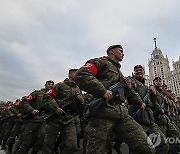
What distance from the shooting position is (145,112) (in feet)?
13.5

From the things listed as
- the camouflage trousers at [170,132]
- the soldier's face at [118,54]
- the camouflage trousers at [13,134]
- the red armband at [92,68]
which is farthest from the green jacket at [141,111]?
the camouflage trousers at [13,134]

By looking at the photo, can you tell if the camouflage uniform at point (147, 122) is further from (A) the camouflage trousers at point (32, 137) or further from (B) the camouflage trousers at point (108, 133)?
(A) the camouflage trousers at point (32, 137)

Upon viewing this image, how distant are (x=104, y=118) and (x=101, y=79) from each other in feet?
1.81

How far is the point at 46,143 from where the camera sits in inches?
155

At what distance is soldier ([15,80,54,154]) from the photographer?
15.2ft

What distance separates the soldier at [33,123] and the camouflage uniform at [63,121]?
2.72 feet

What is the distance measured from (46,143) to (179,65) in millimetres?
101423

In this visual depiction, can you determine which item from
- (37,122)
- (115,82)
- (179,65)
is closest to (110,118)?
(115,82)

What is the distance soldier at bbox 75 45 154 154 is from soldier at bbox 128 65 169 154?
3.48 feet

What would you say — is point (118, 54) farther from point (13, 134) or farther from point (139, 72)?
point (13, 134)

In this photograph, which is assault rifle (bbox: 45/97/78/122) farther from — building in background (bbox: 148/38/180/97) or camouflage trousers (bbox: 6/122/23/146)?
building in background (bbox: 148/38/180/97)

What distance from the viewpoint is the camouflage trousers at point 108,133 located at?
2583 mm

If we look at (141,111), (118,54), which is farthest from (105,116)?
(141,111)

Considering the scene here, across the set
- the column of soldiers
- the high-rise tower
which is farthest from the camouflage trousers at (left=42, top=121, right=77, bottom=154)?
the high-rise tower
